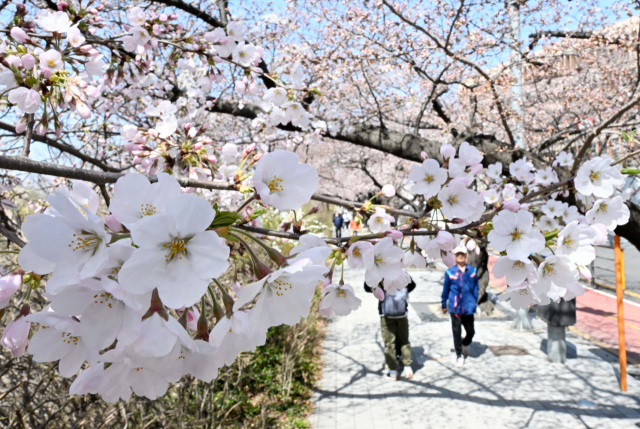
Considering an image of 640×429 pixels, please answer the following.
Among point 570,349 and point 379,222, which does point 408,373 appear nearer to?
point 570,349

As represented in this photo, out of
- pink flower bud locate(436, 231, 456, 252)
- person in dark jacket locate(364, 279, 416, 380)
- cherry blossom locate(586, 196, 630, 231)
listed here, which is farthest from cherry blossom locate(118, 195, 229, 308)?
person in dark jacket locate(364, 279, 416, 380)

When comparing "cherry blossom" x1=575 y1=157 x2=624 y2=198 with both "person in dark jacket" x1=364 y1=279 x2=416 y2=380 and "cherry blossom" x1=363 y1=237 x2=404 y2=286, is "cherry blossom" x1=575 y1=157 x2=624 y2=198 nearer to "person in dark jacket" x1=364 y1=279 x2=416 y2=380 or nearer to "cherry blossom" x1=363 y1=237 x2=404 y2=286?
"cherry blossom" x1=363 y1=237 x2=404 y2=286

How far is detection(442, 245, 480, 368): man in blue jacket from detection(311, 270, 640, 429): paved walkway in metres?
0.44

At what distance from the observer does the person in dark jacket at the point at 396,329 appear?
5.07 metres

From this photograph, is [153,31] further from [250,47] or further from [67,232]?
[67,232]

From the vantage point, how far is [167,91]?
17.5ft

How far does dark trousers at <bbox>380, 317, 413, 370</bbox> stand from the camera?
5.14 m

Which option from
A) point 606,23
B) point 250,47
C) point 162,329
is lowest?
point 162,329

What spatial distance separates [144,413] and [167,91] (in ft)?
13.1

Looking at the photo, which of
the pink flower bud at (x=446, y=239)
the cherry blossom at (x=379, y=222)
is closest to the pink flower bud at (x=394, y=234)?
the pink flower bud at (x=446, y=239)

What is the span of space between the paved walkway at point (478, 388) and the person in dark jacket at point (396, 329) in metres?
0.19

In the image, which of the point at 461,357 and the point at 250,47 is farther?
the point at 461,357

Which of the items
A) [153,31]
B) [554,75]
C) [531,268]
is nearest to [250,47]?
[153,31]

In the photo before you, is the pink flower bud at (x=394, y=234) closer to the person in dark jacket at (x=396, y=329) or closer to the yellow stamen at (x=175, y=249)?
the yellow stamen at (x=175, y=249)
